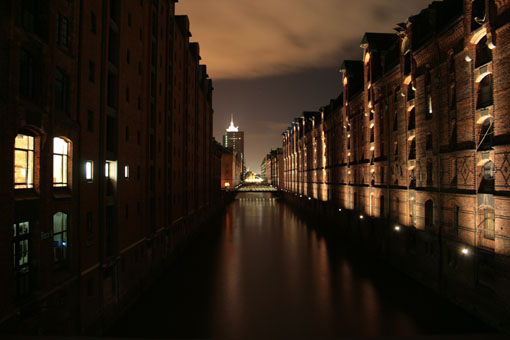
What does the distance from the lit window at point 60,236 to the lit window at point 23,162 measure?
2.23m

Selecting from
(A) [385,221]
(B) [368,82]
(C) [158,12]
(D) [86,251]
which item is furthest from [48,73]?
(B) [368,82]

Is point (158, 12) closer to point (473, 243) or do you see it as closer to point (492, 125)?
point (492, 125)

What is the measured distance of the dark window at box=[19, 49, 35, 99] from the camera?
35.0 ft

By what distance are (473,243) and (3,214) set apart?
Result: 19811 mm

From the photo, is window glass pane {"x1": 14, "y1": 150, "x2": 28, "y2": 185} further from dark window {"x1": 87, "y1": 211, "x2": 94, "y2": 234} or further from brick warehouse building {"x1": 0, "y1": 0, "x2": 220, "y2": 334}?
dark window {"x1": 87, "y1": 211, "x2": 94, "y2": 234}

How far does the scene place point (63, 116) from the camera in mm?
12844

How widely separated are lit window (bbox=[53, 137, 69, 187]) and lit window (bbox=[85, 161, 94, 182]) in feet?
5.23

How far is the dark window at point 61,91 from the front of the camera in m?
12.7

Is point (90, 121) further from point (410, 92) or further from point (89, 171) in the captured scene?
point (410, 92)

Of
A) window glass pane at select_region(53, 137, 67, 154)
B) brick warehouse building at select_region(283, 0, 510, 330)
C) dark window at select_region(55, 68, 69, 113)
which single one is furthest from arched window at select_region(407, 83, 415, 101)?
window glass pane at select_region(53, 137, 67, 154)

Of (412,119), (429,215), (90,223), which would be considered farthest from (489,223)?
(90,223)

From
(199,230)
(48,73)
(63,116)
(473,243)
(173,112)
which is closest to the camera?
(48,73)

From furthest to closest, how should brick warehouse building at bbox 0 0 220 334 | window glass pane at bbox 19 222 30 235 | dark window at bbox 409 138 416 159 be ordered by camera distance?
dark window at bbox 409 138 416 159 < window glass pane at bbox 19 222 30 235 < brick warehouse building at bbox 0 0 220 334

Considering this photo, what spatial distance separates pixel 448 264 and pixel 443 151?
656 cm
